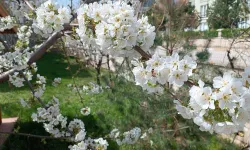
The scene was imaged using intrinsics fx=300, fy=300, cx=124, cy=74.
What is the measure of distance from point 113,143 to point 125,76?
914mm

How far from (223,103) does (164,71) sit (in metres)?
0.26

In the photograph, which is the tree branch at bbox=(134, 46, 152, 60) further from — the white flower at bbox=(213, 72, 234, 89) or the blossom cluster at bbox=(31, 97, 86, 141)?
the blossom cluster at bbox=(31, 97, 86, 141)

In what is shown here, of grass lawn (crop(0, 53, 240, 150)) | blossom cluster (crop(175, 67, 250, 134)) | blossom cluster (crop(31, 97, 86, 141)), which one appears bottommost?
grass lawn (crop(0, 53, 240, 150))

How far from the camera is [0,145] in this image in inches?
146

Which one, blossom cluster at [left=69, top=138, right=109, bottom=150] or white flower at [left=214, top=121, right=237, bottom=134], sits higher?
white flower at [left=214, top=121, right=237, bottom=134]

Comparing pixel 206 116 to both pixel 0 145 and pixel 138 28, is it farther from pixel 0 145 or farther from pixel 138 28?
pixel 0 145

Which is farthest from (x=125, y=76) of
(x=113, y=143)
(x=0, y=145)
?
(x=0, y=145)

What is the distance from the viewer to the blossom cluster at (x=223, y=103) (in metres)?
0.97

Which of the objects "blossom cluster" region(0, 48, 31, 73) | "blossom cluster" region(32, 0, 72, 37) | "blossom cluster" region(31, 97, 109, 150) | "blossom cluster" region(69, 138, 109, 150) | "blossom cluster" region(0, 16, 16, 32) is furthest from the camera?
"blossom cluster" region(0, 16, 16, 32)

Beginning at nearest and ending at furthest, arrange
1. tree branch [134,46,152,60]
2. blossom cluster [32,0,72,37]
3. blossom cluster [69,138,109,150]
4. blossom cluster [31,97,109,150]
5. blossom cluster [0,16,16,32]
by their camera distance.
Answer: tree branch [134,46,152,60] < blossom cluster [32,0,72,37] < blossom cluster [69,138,109,150] < blossom cluster [31,97,109,150] < blossom cluster [0,16,16,32]

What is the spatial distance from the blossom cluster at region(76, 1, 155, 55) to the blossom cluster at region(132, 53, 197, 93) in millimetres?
103

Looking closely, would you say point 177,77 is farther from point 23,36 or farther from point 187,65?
point 23,36

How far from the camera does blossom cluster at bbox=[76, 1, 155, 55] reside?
3.87 feet

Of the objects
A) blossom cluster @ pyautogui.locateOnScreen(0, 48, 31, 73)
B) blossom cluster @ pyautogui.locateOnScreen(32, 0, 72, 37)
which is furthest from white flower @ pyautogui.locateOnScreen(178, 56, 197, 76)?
blossom cluster @ pyautogui.locateOnScreen(0, 48, 31, 73)
